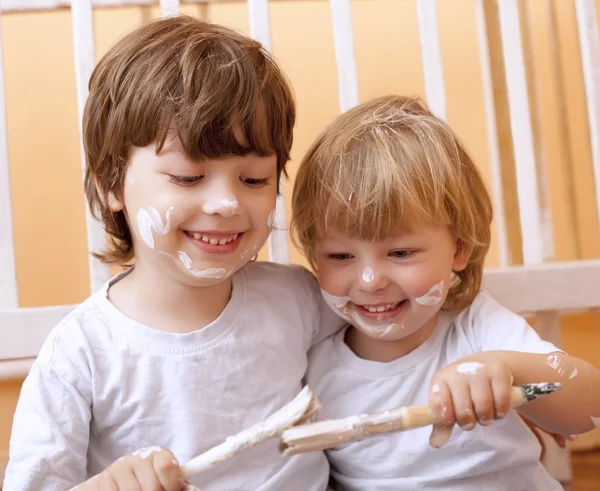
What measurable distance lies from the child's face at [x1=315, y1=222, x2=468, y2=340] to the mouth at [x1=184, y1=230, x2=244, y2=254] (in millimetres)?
143

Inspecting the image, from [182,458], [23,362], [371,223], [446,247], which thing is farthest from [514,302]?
[23,362]

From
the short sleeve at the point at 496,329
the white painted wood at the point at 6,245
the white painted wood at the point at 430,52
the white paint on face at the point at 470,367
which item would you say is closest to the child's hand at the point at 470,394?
the white paint on face at the point at 470,367

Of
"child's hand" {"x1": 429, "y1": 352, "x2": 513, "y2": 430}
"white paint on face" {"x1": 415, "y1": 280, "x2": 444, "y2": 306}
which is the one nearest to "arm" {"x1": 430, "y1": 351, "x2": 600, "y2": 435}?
"child's hand" {"x1": 429, "y1": 352, "x2": 513, "y2": 430}

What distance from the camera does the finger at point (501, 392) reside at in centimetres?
80

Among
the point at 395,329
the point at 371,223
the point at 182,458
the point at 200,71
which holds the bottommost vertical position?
the point at 182,458

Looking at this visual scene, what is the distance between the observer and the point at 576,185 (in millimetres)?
1725

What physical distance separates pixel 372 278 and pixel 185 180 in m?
0.26

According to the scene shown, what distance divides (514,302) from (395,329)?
0.30 meters

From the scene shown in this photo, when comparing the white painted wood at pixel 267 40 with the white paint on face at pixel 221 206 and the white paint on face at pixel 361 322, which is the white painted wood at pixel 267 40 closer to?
the white paint on face at pixel 361 322

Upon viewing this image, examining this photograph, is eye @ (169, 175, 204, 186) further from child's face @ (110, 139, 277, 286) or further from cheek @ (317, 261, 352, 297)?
cheek @ (317, 261, 352, 297)

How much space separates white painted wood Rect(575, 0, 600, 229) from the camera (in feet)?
4.02

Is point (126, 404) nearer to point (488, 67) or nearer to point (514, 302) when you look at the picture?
point (514, 302)

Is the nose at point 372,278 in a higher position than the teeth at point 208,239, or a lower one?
lower

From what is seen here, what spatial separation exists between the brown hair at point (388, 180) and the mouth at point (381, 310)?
0.32 ft
